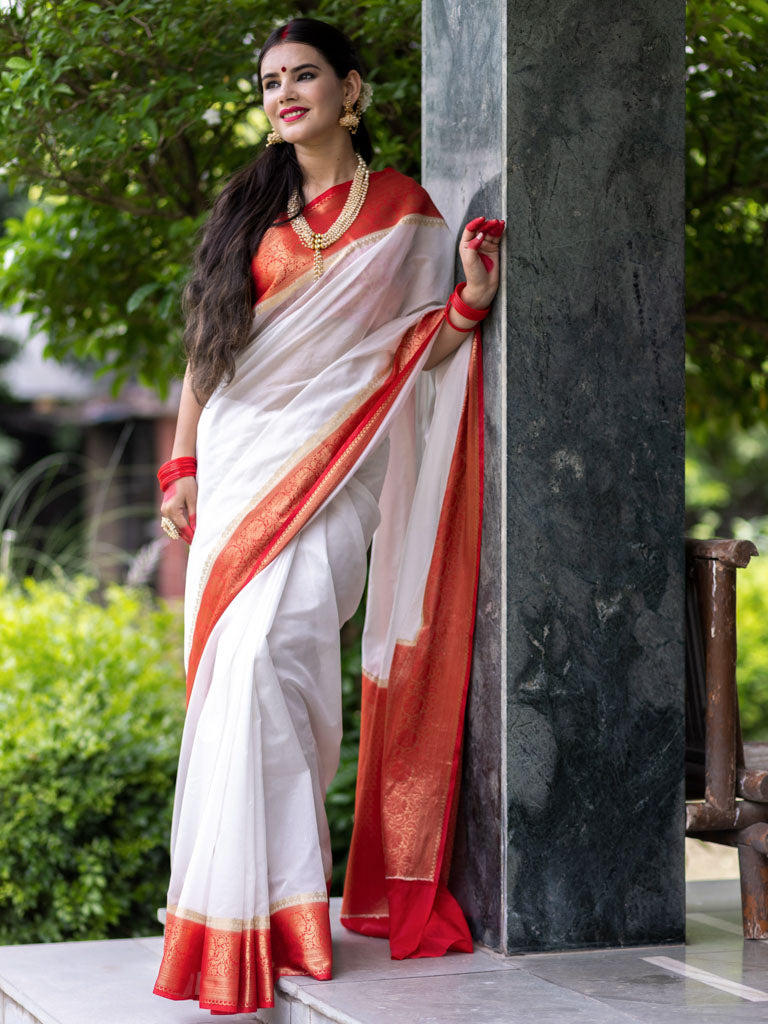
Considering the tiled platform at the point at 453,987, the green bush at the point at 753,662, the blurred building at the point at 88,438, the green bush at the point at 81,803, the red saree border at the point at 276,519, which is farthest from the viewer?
the blurred building at the point at 88,438

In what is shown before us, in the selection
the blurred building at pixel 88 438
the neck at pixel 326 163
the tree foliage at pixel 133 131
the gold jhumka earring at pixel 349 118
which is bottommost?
the neck at pixel 326 163

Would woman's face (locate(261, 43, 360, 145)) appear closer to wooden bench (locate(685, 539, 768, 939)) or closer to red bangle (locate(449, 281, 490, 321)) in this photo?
red bangle (locate(449, 281, 490, 321))

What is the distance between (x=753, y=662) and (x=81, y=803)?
452cm

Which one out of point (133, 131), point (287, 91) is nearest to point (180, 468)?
point (287, 91)

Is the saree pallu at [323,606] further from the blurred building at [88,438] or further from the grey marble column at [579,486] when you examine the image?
the blurred building at [88,438]

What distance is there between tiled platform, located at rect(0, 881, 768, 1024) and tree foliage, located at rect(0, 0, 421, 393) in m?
1.99

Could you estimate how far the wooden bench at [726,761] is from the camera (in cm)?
326

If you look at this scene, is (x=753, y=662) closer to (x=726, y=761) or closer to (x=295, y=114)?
(x=726, y=761)

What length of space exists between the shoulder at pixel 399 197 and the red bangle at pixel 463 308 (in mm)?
214

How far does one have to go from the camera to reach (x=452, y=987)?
110 inches

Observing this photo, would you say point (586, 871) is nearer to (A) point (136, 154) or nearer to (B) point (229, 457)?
(B) point (229, 457)

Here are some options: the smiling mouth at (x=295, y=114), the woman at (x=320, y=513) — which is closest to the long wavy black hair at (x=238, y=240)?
the woman at (x=320, y=513)

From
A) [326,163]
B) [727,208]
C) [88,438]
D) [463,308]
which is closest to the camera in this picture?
[463,308]

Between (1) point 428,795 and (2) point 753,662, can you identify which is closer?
(1) point 428,795
